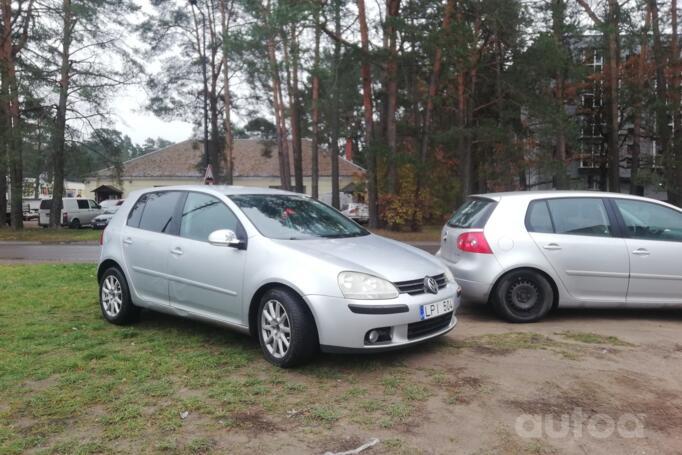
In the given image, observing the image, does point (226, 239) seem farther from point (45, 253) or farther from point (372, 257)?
point (45, 253)

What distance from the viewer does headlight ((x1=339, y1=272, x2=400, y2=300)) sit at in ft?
13.9

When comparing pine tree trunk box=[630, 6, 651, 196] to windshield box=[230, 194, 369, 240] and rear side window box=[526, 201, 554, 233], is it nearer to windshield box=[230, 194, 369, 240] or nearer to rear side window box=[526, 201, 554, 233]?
rear side window box=[526, 201, 554, 233]

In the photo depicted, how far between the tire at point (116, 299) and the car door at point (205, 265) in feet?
2.61

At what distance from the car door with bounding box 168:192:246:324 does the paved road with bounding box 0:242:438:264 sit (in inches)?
366

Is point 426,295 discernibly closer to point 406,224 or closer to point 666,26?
point 406,224

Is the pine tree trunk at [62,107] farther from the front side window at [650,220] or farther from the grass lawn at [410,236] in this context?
the front side window at [650,220]

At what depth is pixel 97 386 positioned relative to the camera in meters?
4.11

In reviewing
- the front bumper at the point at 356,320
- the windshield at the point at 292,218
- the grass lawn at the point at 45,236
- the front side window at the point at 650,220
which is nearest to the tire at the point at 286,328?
the front bumper at the point at 356,320

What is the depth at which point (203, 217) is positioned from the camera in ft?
17.8

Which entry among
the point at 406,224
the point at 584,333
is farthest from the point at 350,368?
the point at 406,224

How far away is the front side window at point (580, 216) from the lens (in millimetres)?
6219

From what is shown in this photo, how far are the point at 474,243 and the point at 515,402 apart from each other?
106 inches

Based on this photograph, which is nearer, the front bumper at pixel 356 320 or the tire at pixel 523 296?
the front bumper at pixel 356 320
